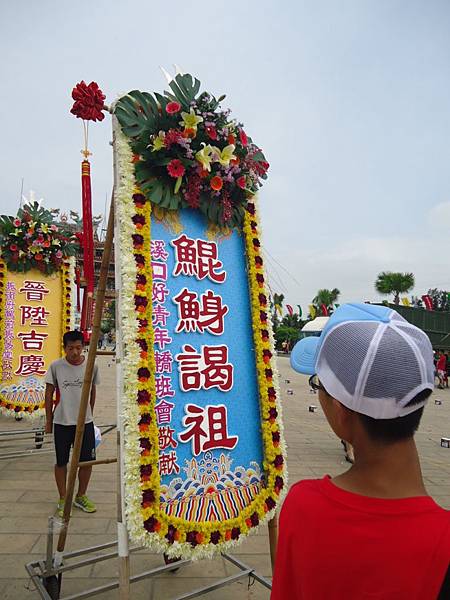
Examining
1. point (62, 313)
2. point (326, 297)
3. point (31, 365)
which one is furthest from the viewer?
point (326, 297)

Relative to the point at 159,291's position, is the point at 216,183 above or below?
above

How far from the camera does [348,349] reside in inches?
33.7

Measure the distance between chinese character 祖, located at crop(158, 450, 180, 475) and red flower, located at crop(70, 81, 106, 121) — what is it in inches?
68.9

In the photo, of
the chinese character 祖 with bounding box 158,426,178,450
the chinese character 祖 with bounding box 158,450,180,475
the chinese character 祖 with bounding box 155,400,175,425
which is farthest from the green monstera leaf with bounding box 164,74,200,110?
the chinese character 祖 with bounding box 158,450,180,475

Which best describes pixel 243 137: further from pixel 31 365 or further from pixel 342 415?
pixel 31 365

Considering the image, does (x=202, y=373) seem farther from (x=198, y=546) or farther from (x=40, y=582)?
(x=40, y=582)

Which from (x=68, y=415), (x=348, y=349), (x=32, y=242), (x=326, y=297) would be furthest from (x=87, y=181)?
(x=326, y=297)

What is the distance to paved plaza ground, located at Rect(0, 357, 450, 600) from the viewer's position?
2.63m

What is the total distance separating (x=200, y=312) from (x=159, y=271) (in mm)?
308

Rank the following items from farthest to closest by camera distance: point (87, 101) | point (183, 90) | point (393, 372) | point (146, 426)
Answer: point (183, 90)
point (87, 101)
point (146, 426)
point (393, 372)

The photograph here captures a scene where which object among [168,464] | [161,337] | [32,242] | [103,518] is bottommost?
[103,518]

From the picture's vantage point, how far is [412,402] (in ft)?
2.67

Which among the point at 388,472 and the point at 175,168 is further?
the point at 175,168

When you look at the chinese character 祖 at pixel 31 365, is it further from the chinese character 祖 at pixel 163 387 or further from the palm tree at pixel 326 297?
the palm tree at pixel 326 297
